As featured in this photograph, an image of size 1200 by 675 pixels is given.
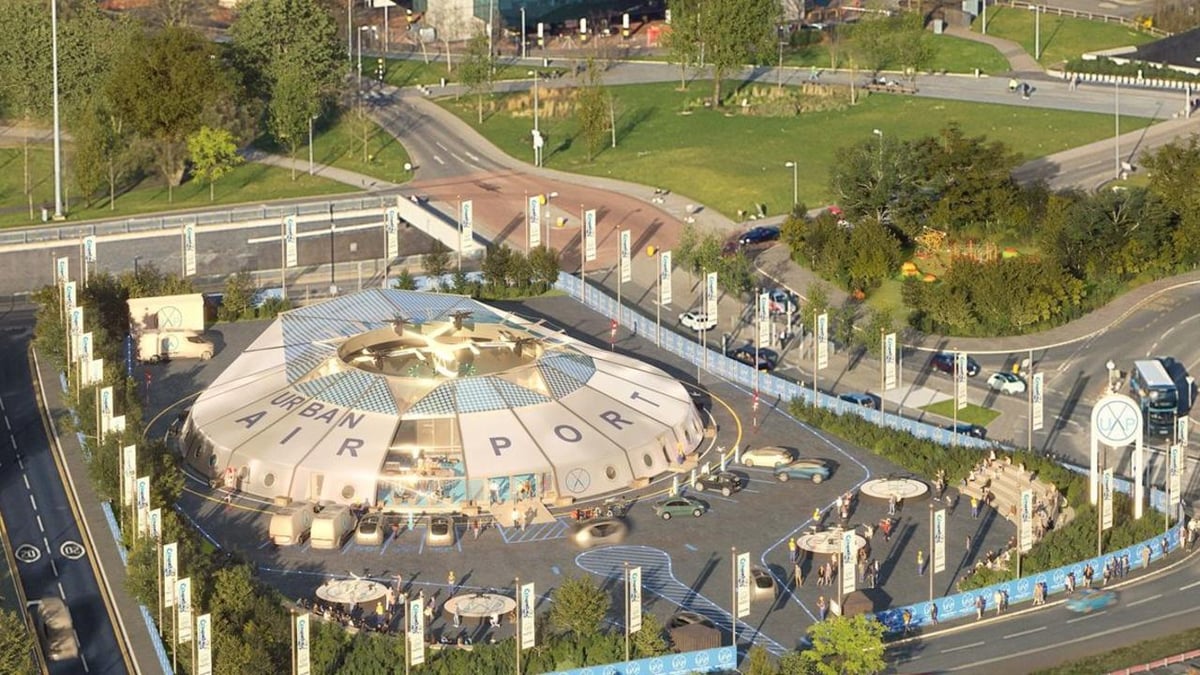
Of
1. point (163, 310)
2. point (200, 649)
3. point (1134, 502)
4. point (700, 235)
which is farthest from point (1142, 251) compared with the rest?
point (200, 649)

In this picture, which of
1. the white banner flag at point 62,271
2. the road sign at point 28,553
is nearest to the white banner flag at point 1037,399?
the road sign at point 28,553

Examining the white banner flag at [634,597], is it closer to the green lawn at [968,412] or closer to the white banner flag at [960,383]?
the white banner flag at [960,383]

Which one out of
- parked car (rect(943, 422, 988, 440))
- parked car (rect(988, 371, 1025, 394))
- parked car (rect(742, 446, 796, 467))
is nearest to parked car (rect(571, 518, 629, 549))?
parked car (rect(742, 446, 796, 467))

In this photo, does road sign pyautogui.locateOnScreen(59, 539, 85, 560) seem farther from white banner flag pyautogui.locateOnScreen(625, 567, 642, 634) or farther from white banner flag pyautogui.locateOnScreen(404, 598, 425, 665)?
white banner flag pyautogui.locateOnScreen(625, 567, 642, 634)

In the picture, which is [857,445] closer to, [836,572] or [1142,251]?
[836,572]

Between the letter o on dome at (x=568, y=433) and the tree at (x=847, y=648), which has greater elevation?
the letter o on dome at (x=568, y=433)

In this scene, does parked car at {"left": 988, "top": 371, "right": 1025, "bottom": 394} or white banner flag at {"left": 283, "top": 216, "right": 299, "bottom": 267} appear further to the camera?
white banner flag at {"left": 283, "top": 216, "right": 299, "bottom": 267}
